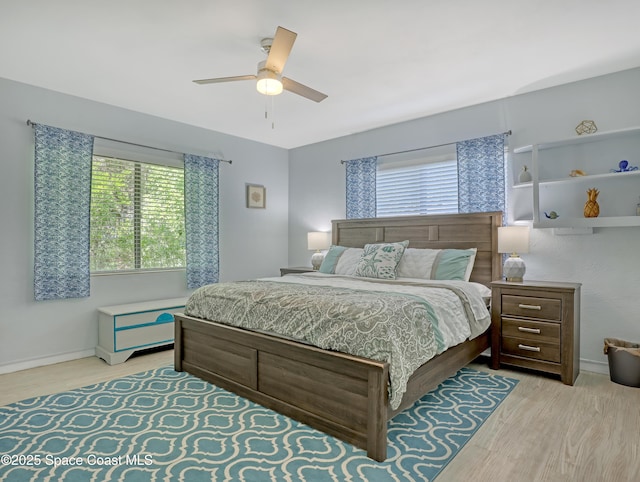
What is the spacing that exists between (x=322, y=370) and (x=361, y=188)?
313 cm

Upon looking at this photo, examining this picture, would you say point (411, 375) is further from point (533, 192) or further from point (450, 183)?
point (450, 183)

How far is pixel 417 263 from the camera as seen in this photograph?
151 inches

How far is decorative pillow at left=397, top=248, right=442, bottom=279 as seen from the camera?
12.3 ft

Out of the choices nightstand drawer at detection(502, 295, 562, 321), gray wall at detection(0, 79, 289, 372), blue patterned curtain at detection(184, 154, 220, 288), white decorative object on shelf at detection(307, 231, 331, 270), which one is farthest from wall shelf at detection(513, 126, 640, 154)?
blue patterned curtain at detection(184, 154, 220, 288)

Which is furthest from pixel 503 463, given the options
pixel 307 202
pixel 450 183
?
pixel 307 202

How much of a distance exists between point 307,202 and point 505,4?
373cm

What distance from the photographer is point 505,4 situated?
2.28 meters

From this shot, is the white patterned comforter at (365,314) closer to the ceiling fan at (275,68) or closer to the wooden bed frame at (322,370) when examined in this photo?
the wooden bed frame at (322,370)

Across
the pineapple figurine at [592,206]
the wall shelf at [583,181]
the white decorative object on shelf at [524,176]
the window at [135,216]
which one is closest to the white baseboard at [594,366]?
the wall shelf at [583,181]

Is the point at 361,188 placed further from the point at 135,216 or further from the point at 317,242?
the point at 135,216

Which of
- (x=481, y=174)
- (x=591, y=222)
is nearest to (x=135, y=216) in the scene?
(x=481, y=174)

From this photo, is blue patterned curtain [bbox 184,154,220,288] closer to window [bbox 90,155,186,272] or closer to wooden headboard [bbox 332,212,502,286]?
window [bbox 90,155,186,272]

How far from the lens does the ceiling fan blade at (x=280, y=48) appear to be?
2.19 meters

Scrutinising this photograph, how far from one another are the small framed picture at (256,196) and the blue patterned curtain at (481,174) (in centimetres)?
275
